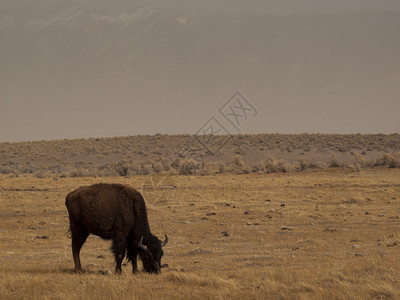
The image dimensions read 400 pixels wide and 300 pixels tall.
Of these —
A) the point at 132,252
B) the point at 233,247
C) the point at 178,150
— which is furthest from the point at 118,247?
the point at 178,150

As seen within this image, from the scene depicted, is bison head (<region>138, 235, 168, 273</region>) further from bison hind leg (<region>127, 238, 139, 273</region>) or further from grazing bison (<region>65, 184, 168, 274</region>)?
bison hind leg (<region>127, 238, 139, 273</region>)

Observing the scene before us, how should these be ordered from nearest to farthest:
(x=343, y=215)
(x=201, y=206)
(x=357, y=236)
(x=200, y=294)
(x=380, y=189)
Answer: (x=200, y=294) → (x=357, y=236) → (x=343, y=215) → (x=201, y=206) → (x=380, y=189)

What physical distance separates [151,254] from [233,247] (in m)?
3.95

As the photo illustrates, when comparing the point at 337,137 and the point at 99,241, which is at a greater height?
the point at 337,137

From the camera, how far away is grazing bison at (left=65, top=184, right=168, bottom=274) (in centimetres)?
1152

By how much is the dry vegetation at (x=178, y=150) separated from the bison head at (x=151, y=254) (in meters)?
37.7

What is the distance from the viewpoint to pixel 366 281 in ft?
31.3

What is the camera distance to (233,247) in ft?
48.4

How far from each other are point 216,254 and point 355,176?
27084 mm

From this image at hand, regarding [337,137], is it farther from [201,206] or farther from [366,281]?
[366,281]

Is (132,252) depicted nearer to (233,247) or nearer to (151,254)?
(151,254)

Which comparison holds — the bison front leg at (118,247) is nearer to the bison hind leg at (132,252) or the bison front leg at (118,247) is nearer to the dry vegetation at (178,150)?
the bison hind leg at (132,252)

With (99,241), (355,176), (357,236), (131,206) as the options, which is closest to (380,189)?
(355,176)

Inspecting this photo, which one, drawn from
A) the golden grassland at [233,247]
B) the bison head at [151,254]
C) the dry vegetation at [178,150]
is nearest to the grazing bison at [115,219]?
the bison head at [151,254]
